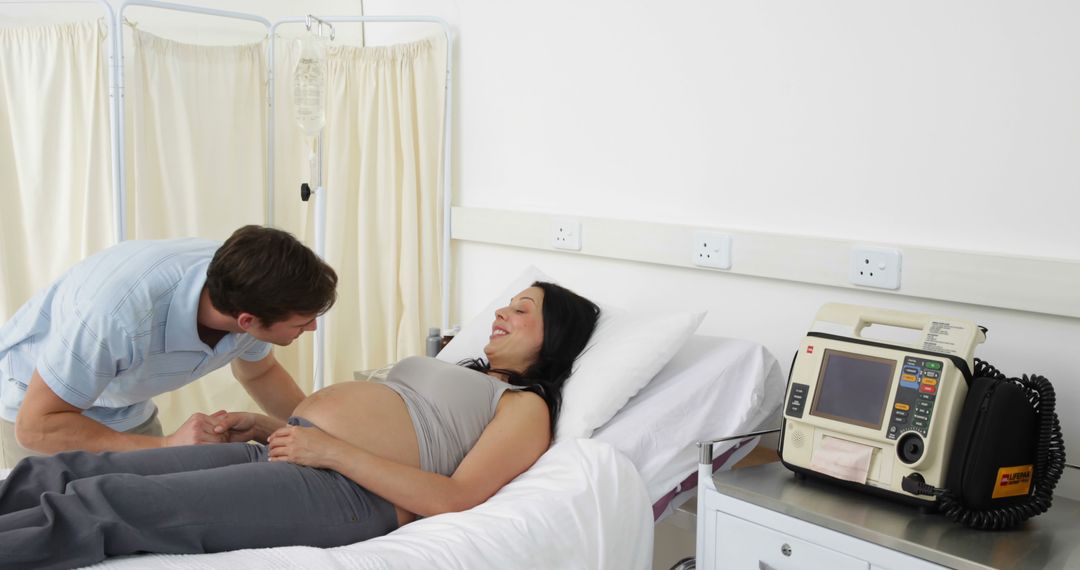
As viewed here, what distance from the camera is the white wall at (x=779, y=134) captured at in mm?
1705

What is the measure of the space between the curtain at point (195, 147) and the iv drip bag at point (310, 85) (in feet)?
1.34

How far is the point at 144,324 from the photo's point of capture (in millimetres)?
1729

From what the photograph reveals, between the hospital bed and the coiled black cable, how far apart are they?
1.56 feet

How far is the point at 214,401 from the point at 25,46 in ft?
3.72

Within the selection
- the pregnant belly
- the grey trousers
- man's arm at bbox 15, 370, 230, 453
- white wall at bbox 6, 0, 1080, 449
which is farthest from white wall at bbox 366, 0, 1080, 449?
man's arm at bbox 15, 370, 230, 453

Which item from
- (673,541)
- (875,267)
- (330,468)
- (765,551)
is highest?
(875,267)

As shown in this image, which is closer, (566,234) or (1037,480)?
(1037,480)

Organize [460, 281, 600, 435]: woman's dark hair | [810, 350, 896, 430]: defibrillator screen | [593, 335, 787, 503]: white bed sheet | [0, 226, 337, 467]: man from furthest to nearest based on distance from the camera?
[460, 281, 600, 435]: woman's dark hair, [593, 335, 787, 503]: white bed sheet, [0, 226, 337, 467]: man, [810, 350, 896, 430]: defibrillator screen

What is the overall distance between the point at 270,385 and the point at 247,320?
1.39 feet

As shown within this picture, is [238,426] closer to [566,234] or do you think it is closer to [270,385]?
[270,385]

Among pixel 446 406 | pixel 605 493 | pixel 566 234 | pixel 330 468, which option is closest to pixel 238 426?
pixel 330 468

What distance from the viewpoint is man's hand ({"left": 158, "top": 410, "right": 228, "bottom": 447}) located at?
1.75m

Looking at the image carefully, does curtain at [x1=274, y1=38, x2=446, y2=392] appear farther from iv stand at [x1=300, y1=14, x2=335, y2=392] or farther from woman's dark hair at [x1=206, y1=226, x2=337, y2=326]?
woman's dark hair at [x1=206, y1=226, x2=337, y2=326]

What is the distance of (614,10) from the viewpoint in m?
2.36
